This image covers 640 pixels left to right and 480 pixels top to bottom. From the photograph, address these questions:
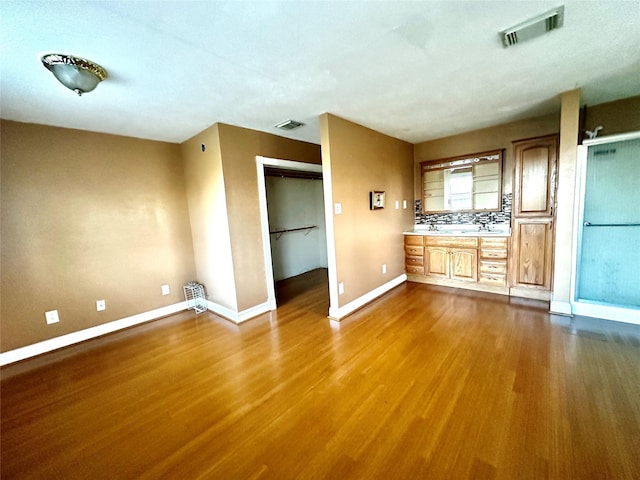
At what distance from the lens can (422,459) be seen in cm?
131

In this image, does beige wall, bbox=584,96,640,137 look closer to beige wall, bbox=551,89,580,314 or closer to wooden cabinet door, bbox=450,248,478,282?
beige wall, bbox=551,89,580,314

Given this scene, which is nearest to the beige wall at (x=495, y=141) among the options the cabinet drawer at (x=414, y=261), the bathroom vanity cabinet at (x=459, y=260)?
the bathroom vanity cabinet at (x=459, y=260)

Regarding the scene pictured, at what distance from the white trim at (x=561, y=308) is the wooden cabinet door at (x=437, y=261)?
129 cm

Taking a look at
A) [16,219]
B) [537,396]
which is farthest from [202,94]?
[537,396]

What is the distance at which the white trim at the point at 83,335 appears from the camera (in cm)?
247

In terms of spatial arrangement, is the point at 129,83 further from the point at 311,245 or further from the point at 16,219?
the point at 311,245

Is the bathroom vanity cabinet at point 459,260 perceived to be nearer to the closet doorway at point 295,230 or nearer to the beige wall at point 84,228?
the closet doorway at point 295,230

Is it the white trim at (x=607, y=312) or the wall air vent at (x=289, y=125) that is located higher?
the wall air vent at (x=289, y=125)

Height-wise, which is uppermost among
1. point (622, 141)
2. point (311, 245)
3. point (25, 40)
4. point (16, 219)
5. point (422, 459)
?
point (25, 40)

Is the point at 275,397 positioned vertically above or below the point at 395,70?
below

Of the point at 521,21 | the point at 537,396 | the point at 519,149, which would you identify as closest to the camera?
the point at 521,21

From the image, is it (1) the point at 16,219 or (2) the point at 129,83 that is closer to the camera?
(2) the point at 129,83

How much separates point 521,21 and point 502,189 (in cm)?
277

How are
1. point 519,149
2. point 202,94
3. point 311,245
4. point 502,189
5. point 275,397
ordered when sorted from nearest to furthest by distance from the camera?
point 275,397, point 202,94, point 519,149, point 502,189, point 311,245
